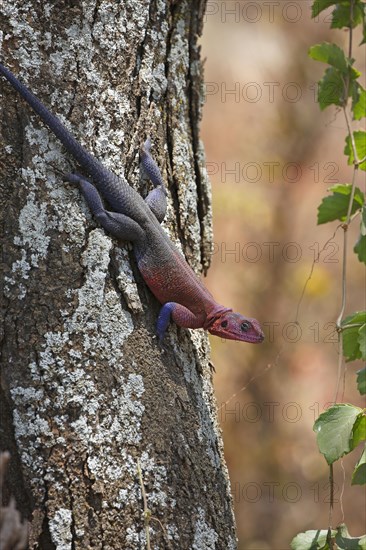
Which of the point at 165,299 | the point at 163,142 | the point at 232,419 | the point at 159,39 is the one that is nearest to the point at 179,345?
the point at 165,299

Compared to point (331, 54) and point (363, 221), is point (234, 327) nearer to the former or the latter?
point (363, 221)

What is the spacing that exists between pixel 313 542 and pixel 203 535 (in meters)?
0.36

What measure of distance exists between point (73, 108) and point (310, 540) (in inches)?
64.4

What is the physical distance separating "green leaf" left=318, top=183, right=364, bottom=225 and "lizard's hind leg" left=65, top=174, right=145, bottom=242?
0.72m

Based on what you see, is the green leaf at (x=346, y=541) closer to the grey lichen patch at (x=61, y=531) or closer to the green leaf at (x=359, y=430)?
the green leaf at (x=359, y=430)

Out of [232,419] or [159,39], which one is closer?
[159,39]

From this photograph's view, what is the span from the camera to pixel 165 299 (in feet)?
8.89

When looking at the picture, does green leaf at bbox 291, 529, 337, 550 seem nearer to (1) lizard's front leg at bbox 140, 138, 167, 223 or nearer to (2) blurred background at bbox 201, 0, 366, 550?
(1) lizard's front leg at bbox 140, 138, 167, 223

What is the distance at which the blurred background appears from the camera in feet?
22.9

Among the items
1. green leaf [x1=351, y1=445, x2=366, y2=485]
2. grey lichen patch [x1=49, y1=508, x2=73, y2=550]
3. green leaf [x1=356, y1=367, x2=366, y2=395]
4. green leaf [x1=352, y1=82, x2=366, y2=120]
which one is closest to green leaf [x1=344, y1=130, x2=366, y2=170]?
green leaf [x1=352, y1=82, x2=366, y2=120]

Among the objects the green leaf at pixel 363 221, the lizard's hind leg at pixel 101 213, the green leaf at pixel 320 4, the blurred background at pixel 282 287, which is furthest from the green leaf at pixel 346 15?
the blurred background at pixel 282 287

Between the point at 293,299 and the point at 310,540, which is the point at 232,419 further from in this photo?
the point at 310,540

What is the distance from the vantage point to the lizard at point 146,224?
2418mm

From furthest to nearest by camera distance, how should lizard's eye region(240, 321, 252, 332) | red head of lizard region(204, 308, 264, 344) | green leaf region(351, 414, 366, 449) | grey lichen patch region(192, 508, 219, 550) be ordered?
lizard's eye region(240, 321, 252, 332), red head of lizard region(204, 308, 264, 344), grey lichen patch region(192, 508, 219, 550), green leaf region(351, 414, 366, 449)
